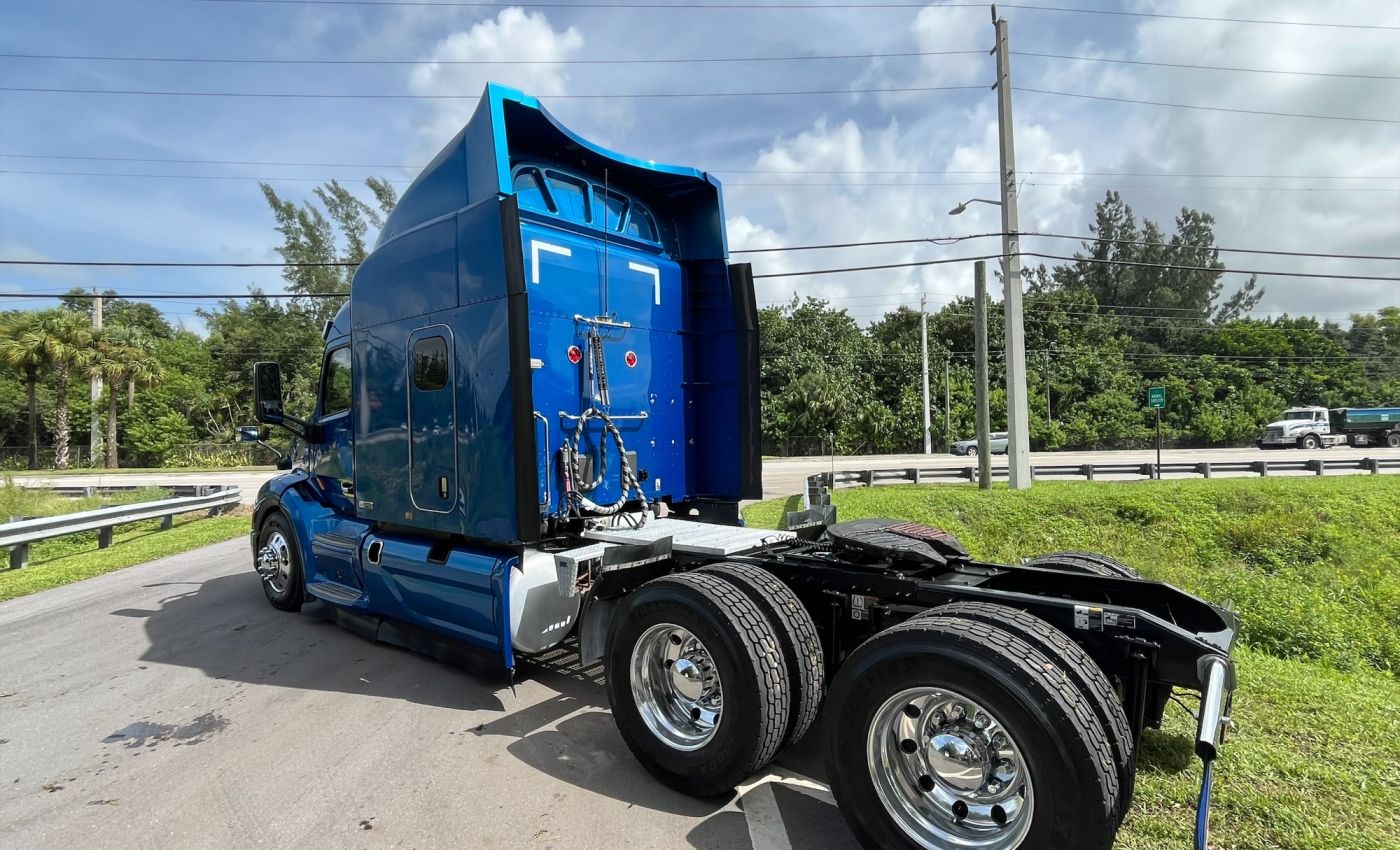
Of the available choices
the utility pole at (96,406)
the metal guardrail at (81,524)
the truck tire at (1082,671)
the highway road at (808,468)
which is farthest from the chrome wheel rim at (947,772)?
the utility pole at (96,406)

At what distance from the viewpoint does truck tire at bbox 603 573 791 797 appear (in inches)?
126

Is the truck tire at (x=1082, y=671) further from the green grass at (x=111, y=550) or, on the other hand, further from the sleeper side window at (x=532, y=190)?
the green grass at (x=111, y=550)

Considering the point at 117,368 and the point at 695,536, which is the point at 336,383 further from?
the point at 117,368

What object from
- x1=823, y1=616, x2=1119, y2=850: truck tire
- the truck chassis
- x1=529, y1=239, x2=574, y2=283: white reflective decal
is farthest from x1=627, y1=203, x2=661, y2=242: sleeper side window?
x1=823, y1=616, x2=1119, y2=850: truck tire

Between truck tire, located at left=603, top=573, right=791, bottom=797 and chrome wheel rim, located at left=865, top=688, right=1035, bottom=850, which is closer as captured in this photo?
chrome wheel rim, located at left=865, top=688, right=1035, bottom=850

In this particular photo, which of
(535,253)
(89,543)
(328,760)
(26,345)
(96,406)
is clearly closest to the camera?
(328,760)

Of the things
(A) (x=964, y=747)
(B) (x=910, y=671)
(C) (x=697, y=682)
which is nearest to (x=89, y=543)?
(C) (x=697, y=682)

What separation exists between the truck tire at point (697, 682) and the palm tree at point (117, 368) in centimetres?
4444

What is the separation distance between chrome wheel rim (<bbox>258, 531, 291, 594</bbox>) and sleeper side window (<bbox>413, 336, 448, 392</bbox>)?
2.94m

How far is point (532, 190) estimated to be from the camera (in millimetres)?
5020

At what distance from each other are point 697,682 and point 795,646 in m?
0.60

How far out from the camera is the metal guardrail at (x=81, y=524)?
10.1 m

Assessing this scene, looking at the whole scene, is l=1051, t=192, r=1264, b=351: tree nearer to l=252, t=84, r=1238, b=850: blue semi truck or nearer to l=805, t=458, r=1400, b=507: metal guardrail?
l=805, t=458, r=1400, b=507: metal guardrail

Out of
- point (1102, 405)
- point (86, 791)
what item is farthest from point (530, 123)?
point (1102, 405)
